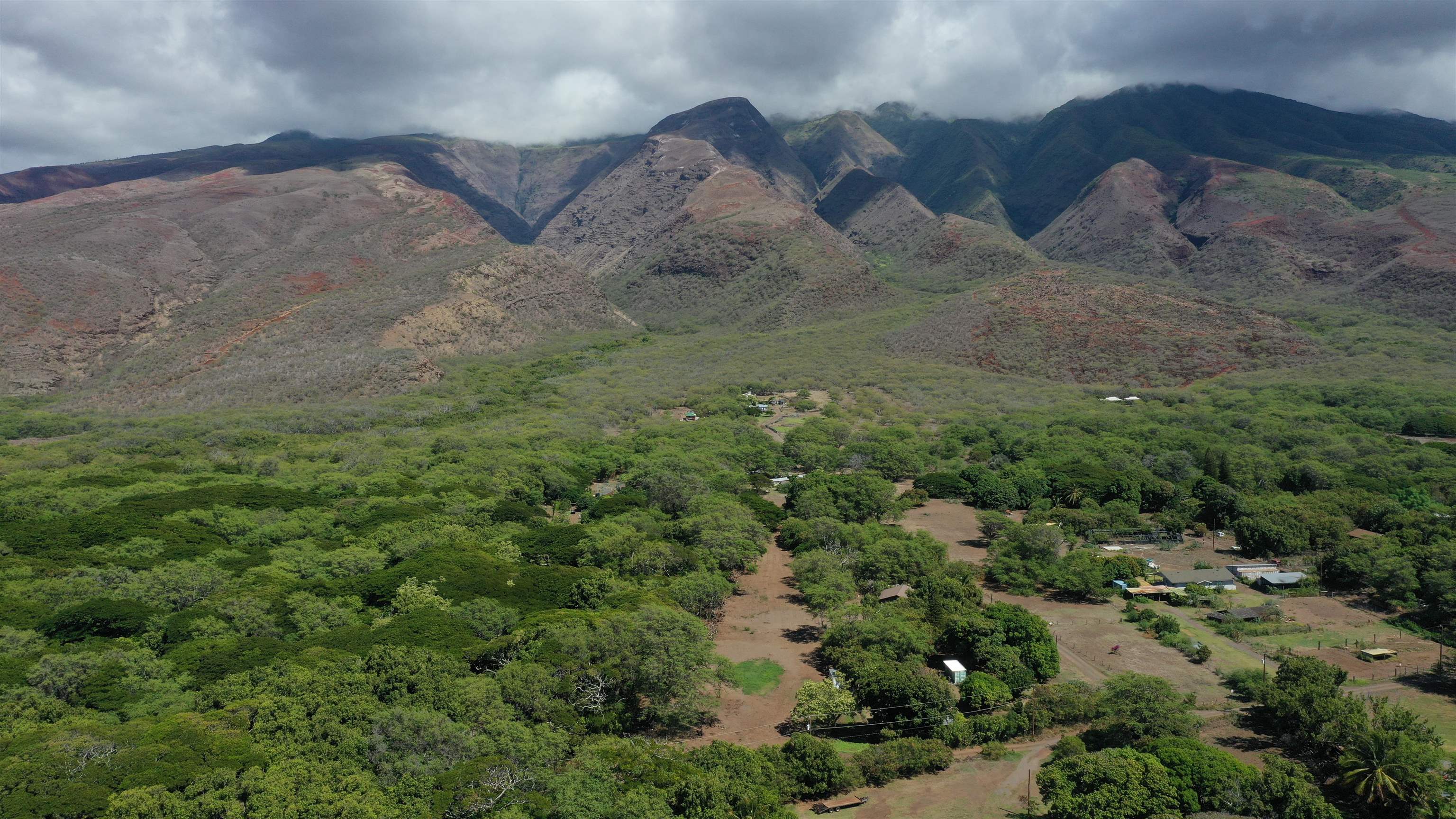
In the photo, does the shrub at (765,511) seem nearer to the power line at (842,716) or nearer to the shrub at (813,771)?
the power line at (842,716)

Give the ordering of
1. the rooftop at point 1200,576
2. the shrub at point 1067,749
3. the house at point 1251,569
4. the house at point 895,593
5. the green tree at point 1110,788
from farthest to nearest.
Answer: the house at point 1251,569 < the rooftop at point 1200,576 < the house at point 895,593 < the shrub at point 1067,749 < the green tree at point 1110,788

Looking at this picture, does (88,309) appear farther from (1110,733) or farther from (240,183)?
(1110,733)

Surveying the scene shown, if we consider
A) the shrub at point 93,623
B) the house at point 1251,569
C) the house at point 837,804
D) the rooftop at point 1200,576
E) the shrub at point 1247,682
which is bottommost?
the house at point 1251,569

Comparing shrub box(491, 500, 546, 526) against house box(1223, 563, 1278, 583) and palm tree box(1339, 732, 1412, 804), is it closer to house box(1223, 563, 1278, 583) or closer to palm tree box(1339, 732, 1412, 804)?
palm tree box(1339, 732, 1412, 804)

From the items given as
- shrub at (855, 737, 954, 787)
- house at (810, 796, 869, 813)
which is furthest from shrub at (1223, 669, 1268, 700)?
house at (810, 796, 869, 813)

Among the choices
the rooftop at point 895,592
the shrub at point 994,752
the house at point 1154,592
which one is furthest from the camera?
the house at point 1154,592

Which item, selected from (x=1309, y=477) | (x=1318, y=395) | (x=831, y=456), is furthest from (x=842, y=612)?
(x=1318, y=395)

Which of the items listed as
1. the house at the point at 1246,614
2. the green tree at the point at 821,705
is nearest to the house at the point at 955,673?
the green tree at the point at 821,705
